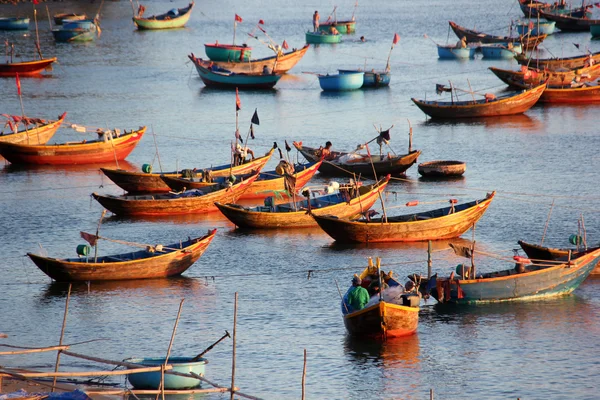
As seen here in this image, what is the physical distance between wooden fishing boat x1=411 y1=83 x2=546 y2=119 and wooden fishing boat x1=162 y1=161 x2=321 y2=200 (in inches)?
588

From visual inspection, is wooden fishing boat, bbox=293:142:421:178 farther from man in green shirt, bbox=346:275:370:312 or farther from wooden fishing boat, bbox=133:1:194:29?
wooden fishing boat, bbox=133:1:194:29

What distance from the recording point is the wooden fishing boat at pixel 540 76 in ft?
182

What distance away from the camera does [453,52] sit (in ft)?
239

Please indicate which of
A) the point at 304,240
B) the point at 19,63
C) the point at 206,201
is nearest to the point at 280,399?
the point at 304,240

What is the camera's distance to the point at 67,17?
92.9 metres

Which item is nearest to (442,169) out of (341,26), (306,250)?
(306,250)

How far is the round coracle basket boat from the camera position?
1545 inches

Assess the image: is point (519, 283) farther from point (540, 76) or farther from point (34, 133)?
point (540, 76)

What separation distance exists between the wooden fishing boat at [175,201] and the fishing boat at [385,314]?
11937 mm

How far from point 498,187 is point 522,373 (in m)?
16.9

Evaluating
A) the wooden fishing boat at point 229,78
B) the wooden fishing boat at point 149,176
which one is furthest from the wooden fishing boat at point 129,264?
the wooden fishing boat at point 229,78

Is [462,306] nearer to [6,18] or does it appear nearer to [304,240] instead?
[304,240]

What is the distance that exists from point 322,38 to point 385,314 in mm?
63177

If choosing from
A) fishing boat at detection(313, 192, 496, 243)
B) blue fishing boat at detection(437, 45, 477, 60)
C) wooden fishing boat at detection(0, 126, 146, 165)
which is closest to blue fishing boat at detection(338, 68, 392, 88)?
blue fishing boat at detection(437, 45, 477, 60)
